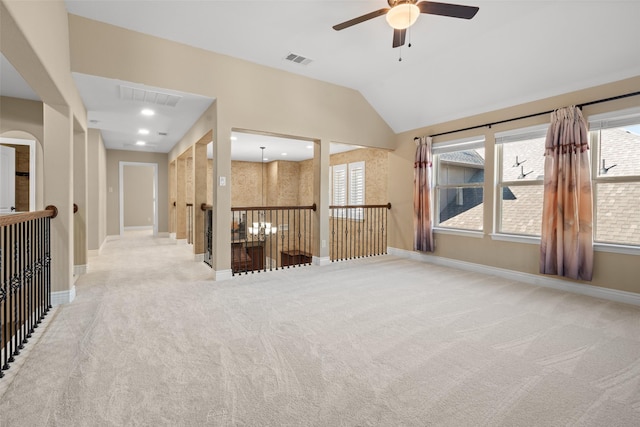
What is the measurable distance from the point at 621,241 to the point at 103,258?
820cm

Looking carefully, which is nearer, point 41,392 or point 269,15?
point 41,392

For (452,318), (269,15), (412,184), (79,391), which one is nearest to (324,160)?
(412,184)

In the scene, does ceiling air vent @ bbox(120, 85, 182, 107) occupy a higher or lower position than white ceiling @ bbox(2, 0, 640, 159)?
lower

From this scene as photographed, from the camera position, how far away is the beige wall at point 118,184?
849 centimetres

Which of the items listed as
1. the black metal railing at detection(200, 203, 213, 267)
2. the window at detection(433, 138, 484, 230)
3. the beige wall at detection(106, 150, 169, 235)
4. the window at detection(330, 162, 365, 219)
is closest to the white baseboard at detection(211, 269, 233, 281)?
the black metal railing at detection(200, 203, 213, 267)

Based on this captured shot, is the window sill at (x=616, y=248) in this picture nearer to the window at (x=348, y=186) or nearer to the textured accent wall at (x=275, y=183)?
the window at (x=348, y=186)

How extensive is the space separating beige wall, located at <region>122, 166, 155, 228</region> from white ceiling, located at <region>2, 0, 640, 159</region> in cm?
702

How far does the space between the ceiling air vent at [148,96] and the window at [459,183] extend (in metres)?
4.52

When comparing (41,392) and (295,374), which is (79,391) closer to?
(41,392)

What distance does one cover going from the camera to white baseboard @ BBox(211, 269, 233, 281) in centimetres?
434

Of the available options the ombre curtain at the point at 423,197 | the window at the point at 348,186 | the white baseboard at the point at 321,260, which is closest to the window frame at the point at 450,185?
the ombre curtain at the point at 423,197

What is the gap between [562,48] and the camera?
3580mm

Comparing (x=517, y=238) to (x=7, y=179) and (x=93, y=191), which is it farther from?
(x=7, y=179)

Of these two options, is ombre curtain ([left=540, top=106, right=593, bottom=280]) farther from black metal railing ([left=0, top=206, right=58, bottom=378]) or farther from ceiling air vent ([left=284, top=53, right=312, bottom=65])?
black metal railing ([left=0, top=206, right=58, bottom=378])
